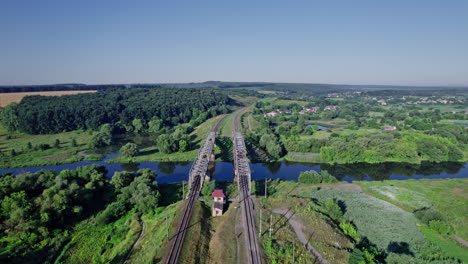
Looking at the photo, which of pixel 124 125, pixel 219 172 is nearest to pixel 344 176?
pixel 219 172

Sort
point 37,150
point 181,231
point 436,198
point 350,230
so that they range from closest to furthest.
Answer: point 181,231
point 350,230
point 436,198
point 37,150

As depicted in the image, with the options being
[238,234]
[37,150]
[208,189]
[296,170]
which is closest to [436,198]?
[296,170]

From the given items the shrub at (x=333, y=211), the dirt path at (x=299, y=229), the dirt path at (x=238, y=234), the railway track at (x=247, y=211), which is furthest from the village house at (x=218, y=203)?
the shrub at (x=333, y=211)

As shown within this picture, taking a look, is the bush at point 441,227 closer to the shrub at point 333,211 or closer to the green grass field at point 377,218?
the green grass field at point 377,218

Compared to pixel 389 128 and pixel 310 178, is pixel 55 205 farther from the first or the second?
pixel 389 128

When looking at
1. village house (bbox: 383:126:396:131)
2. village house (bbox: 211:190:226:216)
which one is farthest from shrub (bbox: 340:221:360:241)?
village house (bbox: 383:126:396:131)

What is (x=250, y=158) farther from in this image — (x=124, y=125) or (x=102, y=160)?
(x=124, y=125)
